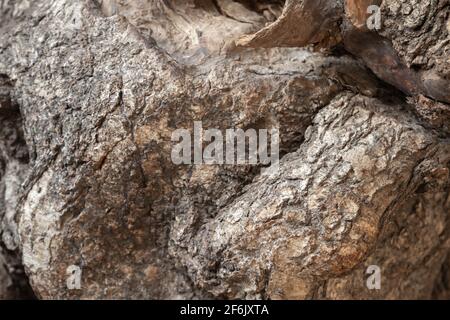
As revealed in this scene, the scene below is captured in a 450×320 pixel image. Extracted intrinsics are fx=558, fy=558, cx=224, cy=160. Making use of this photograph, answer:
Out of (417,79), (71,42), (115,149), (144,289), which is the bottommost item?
(144,289)

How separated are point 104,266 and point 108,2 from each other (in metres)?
0.68

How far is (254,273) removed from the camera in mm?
1318

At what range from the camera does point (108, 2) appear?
1.42 metres

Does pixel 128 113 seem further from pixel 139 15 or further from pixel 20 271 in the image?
pixel 20 271

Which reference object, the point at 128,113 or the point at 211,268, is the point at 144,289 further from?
the point at 128,113

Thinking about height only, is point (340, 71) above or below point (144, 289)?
above

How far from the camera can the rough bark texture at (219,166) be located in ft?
4.14

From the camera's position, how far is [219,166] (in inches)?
53.7

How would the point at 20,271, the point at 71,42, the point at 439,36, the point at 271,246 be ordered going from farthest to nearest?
1. the point at 20,271
2. the point at 71,42
3. the point at 271,246
4. the point at 439,36

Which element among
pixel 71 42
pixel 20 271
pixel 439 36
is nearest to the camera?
pixel 439 36

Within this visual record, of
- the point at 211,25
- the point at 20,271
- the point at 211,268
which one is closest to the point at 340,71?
the point at 211,25

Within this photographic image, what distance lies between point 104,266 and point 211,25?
67cm

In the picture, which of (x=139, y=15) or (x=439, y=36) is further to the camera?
(x=139, y=15)

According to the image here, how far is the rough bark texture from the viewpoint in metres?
1.26
